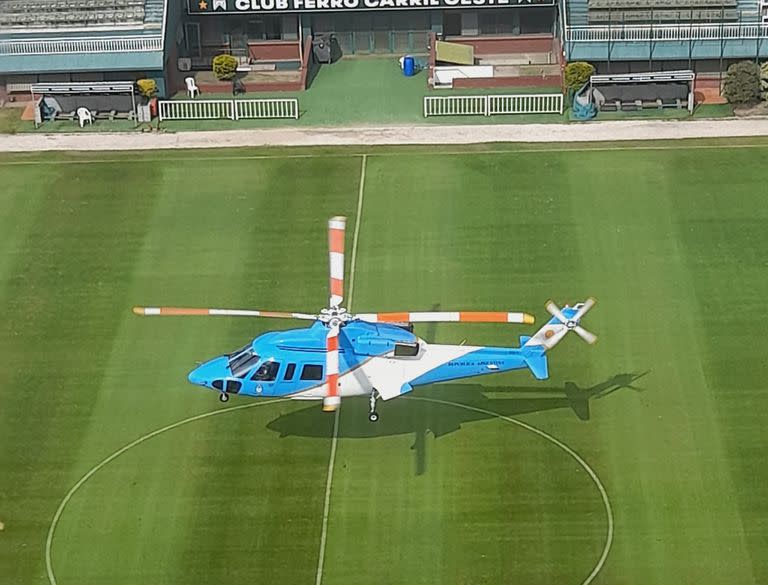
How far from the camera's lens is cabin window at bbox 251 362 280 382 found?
37.8 meters

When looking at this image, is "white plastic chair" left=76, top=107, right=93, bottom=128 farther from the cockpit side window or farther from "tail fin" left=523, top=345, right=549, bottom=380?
"tail fin" left=523, top=345, right=549, bottom=380

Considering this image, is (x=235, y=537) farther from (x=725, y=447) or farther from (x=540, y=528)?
(x=725, y=447)

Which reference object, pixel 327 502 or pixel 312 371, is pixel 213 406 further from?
pixel 327 502

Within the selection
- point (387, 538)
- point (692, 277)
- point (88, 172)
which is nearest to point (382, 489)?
point (387, 538)

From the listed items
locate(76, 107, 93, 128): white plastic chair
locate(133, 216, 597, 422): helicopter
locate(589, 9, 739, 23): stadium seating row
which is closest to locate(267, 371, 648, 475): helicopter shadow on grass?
locate(133, 216, 597, 422): helicopter

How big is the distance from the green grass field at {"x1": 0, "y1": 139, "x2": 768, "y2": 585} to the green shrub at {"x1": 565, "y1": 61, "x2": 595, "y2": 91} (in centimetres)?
475

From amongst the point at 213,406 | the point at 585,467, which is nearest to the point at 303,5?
the point at 213,406

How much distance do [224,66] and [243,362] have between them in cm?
2735

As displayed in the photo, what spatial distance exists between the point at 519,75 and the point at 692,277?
1947 cm

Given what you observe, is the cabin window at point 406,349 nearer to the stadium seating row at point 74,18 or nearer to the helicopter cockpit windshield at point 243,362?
the helicopter cockpit windshield at point 243,362

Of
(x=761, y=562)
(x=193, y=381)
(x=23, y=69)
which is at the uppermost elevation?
(x=23, y=69)

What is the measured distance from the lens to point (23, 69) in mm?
61844

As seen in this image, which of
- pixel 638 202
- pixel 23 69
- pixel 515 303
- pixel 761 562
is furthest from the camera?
pixel 23 69

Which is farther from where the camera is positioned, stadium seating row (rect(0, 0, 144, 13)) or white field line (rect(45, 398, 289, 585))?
stadium seating row (rect(0, 0, 144, 13))
